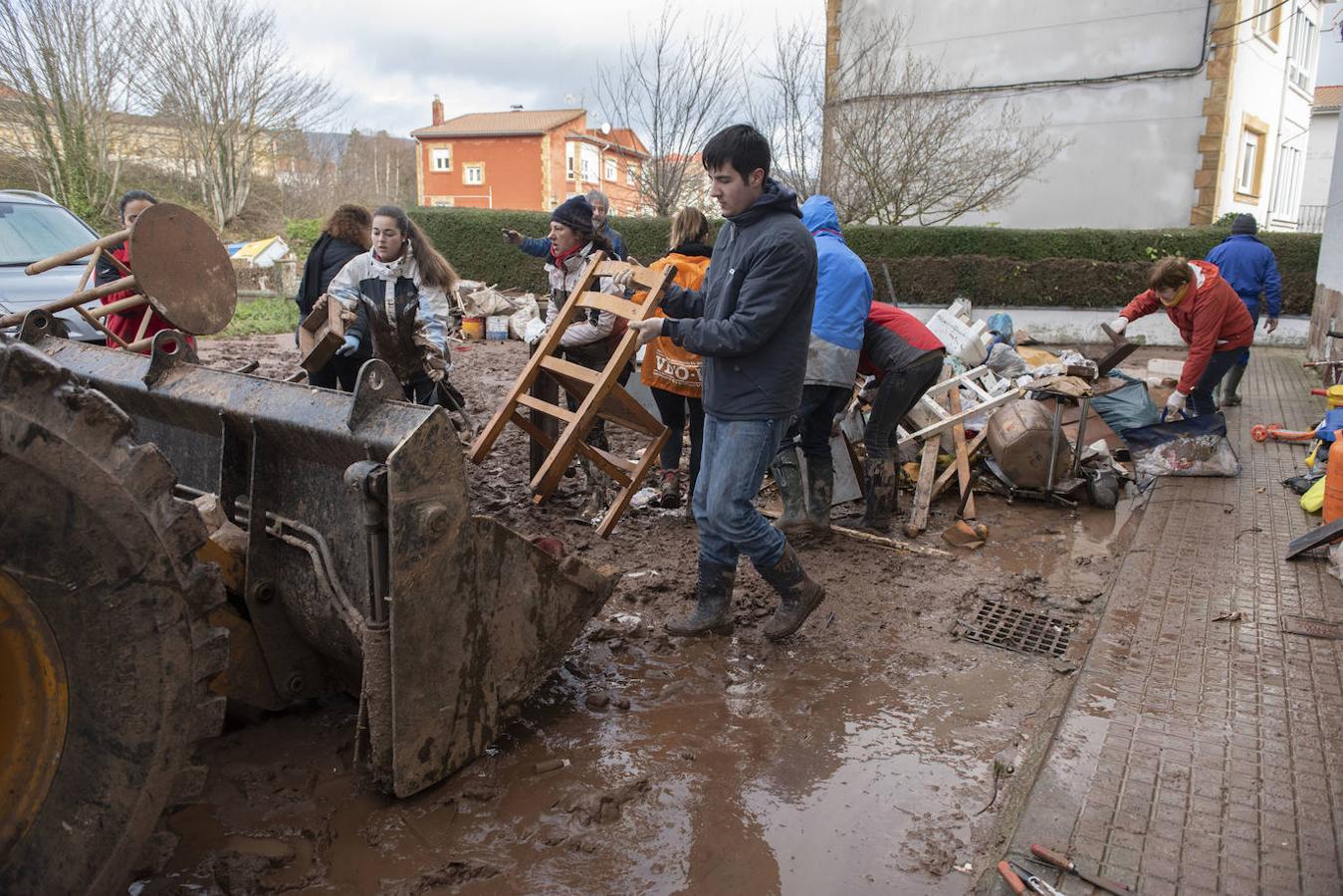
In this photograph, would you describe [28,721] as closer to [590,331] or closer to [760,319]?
[760,319]

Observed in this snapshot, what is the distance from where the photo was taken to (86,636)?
6.06 ft

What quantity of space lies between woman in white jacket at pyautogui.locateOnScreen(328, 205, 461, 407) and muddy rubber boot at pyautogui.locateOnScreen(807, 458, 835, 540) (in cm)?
221

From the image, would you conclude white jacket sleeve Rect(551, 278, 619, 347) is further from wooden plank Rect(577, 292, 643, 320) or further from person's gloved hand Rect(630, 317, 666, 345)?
person's gloved hand Rect(630, 317, 666, 345)

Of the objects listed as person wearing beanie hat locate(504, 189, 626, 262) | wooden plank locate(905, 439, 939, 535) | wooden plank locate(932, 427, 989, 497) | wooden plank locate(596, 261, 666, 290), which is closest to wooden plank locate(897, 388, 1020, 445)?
wooden plank locate(905, 439, 939, 535)

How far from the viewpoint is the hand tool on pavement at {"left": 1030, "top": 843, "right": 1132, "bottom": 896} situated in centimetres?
247

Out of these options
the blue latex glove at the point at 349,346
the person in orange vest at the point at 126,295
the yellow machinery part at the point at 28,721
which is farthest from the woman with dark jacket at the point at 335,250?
the yellow machinery part at the point at 28,721

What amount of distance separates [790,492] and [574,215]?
2102 mm

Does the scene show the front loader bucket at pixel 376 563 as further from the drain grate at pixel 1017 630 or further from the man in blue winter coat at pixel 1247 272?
the man in blue winter coat at pixel 1247 272

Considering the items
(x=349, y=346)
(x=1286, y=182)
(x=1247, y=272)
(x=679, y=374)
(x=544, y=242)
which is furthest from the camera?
(x=1286, y=182)

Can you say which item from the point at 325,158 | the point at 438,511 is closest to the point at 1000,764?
the point at 438,511

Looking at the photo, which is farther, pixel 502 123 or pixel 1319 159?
pixel 502 123

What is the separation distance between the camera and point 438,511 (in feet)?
8.41

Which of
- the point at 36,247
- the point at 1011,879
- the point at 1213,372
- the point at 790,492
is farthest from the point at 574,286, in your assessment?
the point at 36,247

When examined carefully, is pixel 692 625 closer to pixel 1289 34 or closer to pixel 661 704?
pixel 661 704
